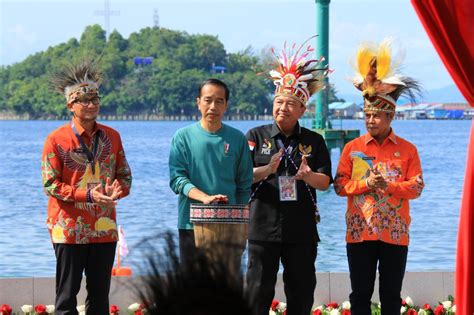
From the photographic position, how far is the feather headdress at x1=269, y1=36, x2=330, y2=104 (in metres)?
5.55

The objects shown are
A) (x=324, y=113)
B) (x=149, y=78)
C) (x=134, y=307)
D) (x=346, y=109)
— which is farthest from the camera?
(x=346, y=109)

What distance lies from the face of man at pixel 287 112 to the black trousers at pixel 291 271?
64 centimetres

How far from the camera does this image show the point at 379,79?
18.3ft

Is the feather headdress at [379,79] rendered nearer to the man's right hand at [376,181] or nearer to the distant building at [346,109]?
the man's right hand at [376,181]

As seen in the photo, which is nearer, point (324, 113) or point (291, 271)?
point (291, 271)

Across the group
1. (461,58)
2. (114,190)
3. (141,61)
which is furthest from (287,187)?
(141,61)

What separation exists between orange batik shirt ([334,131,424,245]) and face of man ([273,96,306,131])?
34cm

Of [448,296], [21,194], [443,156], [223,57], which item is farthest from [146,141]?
[448,296]

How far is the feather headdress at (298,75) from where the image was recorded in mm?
5554

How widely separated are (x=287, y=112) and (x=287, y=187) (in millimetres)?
397

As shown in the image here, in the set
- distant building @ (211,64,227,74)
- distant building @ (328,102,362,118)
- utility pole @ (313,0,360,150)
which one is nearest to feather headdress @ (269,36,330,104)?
utility pole @ (313,0,360,150)

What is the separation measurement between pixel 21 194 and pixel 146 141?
28245 millimetres

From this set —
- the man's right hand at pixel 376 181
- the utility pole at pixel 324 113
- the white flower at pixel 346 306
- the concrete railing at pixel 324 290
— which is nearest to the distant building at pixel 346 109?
the utility pole at pixel 324 113

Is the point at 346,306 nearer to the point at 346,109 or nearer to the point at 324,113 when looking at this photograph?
the point at 324,113
